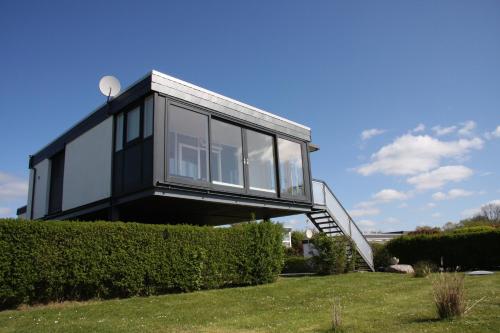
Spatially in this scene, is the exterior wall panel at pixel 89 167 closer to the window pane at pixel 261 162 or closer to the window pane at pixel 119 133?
the window pane at pixel 119 133

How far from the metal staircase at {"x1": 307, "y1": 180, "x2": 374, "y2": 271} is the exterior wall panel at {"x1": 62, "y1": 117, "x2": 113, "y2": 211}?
8.48m

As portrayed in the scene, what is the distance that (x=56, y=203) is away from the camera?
60.6 ft

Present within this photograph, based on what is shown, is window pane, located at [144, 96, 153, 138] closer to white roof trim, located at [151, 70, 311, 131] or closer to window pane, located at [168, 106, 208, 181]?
window pane, located at [168, 106, 208, 181]

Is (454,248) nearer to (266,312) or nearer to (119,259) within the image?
(266,312)

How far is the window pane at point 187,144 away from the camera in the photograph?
40.8ft

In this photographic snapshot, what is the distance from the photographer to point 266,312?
8742 millimetres

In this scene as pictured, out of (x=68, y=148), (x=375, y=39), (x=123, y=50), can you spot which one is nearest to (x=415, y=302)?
(x=375, y=39)

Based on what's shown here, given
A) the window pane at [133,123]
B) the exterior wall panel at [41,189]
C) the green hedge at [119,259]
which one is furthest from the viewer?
the exterior wall panel at [41,189]

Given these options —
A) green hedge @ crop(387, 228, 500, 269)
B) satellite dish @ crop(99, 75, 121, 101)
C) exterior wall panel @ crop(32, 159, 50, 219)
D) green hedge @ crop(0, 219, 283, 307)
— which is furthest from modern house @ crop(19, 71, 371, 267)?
green hedge @ crop(387, 228, 500, 269)

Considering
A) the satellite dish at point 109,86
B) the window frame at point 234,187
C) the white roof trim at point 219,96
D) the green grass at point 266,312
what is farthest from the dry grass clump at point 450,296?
the satellite dish at point 109,86

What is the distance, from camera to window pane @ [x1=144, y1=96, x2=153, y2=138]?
40.4ft

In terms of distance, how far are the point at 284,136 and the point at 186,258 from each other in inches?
274

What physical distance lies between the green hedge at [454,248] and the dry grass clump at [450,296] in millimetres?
14507

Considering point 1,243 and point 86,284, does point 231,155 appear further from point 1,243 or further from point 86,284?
point 1,243
